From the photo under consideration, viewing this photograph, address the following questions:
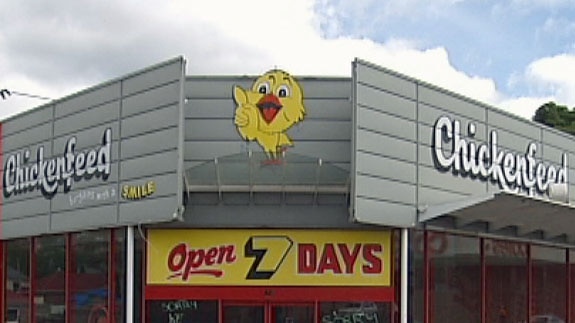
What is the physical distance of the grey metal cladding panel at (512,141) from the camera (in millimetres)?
21109

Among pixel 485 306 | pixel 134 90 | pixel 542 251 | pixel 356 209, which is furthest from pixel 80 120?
pixel 542 251

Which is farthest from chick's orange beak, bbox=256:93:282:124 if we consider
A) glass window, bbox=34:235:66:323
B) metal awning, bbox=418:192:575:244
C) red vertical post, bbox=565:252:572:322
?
red vertical post, bbox=565:252:572:322

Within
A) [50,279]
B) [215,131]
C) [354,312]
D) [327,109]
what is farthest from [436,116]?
[50,279]

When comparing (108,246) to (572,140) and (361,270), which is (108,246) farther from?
(572,140)

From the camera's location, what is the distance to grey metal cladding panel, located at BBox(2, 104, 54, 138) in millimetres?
21797

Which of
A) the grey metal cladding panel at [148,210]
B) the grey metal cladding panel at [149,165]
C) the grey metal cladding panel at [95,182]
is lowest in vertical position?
the grey metal cladding panel at [148,210]

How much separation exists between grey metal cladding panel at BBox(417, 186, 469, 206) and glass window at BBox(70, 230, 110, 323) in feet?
20.9

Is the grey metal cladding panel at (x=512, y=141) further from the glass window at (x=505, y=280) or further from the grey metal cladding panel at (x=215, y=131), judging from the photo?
the grey metal cladding panel at (x=215, y=131)

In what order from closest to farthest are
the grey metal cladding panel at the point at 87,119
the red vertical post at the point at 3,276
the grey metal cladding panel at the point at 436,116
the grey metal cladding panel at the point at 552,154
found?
the grey metal cladding panel at the point at 436,116 → the grey metal cladding panel at the point at 87,119 → the grey metal cladding panel at the point at 552,154 → the red vertical post at the point at 3,276

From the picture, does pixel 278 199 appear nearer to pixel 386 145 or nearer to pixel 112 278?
pixel 386 145

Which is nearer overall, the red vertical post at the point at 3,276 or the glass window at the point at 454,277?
the glass window at the point at 454,277

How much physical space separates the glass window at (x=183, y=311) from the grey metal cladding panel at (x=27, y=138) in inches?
220

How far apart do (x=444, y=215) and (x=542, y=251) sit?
592 cm

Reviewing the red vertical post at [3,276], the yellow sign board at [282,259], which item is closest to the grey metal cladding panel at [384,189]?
the yellow sign board at [282,259]
